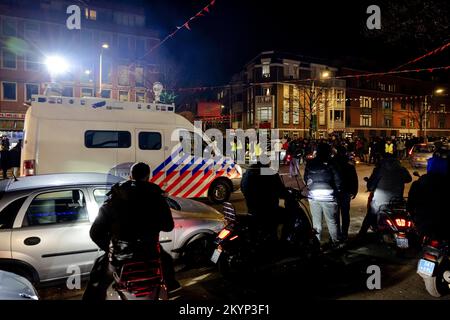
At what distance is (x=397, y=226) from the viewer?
5.90 metres

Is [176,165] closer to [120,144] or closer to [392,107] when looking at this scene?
[120,144]

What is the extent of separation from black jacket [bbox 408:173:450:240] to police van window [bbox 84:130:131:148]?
687 cm

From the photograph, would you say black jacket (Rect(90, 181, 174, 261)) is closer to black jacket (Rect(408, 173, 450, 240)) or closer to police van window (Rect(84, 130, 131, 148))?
black jacket (Rect(408, 173, 450, 240))

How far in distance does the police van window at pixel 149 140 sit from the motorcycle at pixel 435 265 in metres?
6.77

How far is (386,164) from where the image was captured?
21.1ft

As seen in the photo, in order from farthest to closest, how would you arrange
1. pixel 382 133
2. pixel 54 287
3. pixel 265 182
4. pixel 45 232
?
pixel 382 133
pixel 265 182
pixel 54 287
pixel 45 232

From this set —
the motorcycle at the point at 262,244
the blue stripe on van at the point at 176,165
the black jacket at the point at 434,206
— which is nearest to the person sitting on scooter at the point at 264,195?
the motorcycle at the point at 262,244

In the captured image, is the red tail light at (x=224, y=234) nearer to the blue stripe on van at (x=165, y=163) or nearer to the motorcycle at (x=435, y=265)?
the motorcycle at (x=435, y=265)

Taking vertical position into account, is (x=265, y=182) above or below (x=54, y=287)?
above
